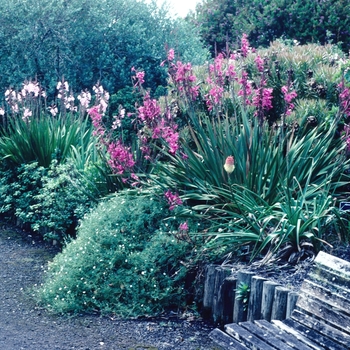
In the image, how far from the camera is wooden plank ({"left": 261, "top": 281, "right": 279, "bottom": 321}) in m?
4.21

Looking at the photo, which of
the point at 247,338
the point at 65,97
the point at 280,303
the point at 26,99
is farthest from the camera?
the point at 26,99

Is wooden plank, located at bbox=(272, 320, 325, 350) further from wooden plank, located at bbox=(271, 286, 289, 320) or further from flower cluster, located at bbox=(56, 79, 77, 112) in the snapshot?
flower cluster, located at bbox=(56, 79, 77, 112)

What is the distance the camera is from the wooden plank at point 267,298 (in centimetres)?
421

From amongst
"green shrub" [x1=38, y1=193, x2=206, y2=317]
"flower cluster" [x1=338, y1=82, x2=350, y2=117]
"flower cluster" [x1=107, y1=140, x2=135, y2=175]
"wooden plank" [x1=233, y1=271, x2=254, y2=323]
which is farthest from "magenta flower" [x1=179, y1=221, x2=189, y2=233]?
"flower cluster" [x1=338, y1=82, x2=350, y2=117]

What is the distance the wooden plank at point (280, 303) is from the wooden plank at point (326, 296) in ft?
2.04

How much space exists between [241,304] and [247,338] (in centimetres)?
128

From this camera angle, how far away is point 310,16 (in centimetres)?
1401

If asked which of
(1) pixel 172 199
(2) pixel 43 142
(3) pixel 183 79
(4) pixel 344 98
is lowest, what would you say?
(2) pixel 43 142

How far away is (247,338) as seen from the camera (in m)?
3.22

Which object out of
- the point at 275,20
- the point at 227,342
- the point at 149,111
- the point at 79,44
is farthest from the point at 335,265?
the point at 275,20

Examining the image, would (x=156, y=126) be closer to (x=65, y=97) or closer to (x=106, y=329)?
(x=106, y=329)

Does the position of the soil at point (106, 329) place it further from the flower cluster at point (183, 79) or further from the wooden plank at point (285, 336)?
the flower cluster at point (183, 79)

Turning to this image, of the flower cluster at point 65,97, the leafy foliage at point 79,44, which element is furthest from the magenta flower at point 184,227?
the leafy foliage at point 79,44

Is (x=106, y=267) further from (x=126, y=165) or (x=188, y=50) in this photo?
(x=188, y=50)
